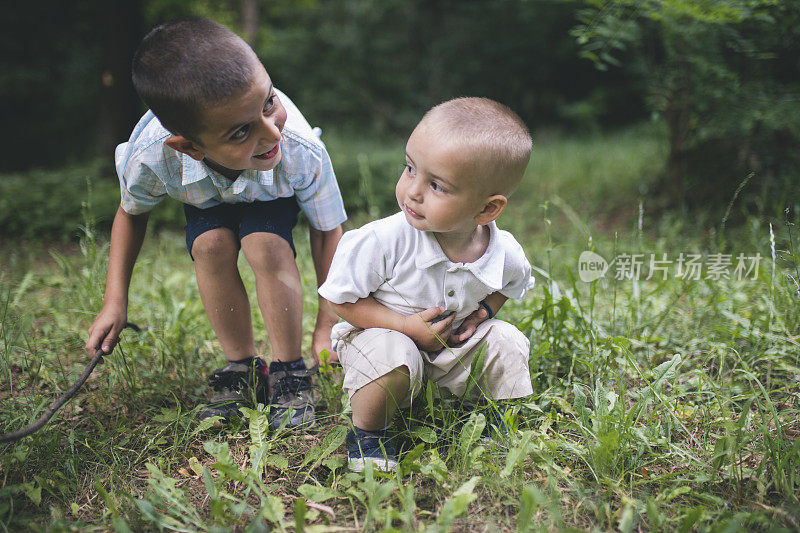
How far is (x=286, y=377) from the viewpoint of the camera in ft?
6.06

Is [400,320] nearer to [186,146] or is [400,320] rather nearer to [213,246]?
[213,246]

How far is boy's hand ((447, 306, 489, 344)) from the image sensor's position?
5.34 ft

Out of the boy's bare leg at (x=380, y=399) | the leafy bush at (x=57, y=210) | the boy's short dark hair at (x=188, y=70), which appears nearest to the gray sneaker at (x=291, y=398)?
the boy's bare leg at (x=380, y=399)

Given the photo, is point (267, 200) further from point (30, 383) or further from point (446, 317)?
point (30, 383)

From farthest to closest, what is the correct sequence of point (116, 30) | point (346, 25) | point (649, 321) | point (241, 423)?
point (346, 25), point (116, 30), point (649, 321), point (241, 423)

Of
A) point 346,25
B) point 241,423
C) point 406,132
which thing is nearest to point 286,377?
point 241,423

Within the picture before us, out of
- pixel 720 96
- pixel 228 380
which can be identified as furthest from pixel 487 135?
pixel 720 96

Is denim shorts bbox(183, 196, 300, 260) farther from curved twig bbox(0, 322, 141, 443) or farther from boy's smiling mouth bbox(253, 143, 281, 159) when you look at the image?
curved twig bbox(0, 322, 141, 443)

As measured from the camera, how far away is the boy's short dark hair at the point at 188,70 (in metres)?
1.41

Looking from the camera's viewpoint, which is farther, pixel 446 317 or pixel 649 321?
pixel 649 321

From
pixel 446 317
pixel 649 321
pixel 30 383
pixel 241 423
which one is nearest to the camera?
pixel 446 317

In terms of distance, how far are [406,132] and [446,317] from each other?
1052 centimetres

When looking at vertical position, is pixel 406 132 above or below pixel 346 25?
below

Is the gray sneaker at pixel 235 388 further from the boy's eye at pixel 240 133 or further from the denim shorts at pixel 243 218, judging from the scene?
the boy's eye at pixel 240 133
